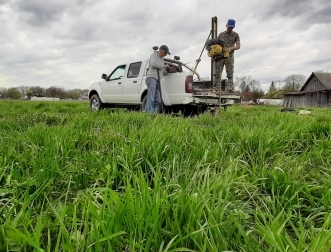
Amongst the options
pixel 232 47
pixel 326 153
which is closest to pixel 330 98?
pixel 232 47

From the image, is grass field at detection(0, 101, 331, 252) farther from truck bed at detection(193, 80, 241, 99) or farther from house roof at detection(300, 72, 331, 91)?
house roof at detection(300, 72, 331, 91)

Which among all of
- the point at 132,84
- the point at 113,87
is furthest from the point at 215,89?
the point at 113,87

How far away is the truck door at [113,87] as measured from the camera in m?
8.70

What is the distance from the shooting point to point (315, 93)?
41.7m

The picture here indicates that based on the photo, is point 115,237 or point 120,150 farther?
point 120,150

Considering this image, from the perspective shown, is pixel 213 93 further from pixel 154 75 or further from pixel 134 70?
pixel 134 70

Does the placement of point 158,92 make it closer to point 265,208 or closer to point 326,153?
point 326,153

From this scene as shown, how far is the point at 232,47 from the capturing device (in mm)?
6949

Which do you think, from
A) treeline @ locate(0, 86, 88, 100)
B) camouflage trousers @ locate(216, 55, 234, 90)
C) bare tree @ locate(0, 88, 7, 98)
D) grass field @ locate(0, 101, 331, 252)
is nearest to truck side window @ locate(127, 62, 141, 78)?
camouflage trousers @ locate(216, 55, 234, 90)

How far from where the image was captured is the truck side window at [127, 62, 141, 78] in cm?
808

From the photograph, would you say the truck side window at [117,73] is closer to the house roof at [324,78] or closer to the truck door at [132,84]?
the truck door at [132,84]

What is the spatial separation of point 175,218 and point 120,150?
3.68 feet

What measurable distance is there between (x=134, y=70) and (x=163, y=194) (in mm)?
7527

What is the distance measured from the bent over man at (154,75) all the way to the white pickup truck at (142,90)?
0.22 meters
